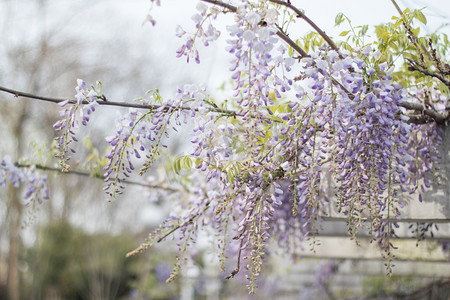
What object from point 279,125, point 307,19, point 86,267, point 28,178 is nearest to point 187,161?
point 279,125

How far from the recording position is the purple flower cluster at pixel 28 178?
7.22 ft

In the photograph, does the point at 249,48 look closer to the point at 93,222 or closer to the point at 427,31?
the point at 427,31

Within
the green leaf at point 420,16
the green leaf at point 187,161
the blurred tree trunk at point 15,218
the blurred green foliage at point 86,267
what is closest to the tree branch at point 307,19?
the green leaf at point 420,16

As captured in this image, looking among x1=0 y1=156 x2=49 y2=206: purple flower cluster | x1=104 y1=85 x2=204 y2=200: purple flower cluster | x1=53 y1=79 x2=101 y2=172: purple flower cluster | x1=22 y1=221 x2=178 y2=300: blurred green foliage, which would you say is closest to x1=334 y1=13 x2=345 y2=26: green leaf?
x1=104 y1=85 x2=204 y2=200: purple flower cluster

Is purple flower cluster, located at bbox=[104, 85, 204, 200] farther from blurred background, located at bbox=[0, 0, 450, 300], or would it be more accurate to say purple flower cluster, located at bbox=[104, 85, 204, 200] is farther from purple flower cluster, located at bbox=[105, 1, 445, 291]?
blurred background, located at bbox=[0, 0, 450, 300]

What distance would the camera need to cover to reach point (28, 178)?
89.7 inches

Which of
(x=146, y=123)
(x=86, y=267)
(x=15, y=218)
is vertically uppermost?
(x=146, y=123)

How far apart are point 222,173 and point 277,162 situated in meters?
0.17

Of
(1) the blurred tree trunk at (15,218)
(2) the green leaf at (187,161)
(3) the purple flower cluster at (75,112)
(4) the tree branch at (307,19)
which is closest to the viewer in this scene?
(4) the tree branch at (307,19)

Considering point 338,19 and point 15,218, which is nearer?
point 338,19

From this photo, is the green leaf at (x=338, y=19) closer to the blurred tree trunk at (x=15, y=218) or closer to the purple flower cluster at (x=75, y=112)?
the purple flower cluster at (x=75, y=112)

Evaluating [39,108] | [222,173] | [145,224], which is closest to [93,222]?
[145,224]

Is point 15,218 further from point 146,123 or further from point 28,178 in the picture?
point 146,123

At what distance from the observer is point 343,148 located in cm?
134
